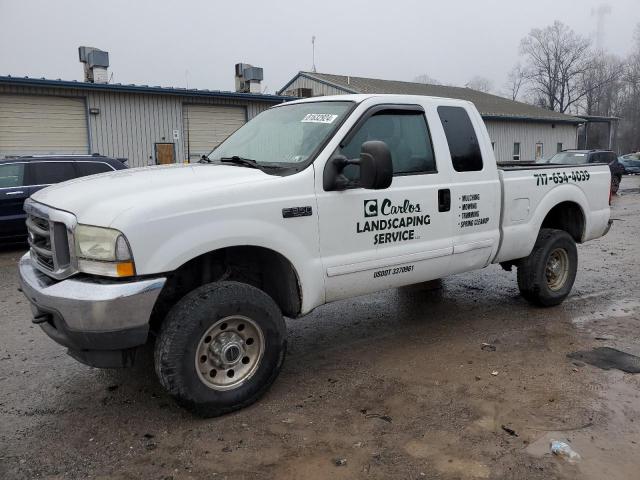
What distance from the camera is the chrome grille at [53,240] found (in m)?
3.37

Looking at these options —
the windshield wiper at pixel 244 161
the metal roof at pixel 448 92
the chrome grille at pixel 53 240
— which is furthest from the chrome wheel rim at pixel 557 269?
the metal roof at pixel 448 92

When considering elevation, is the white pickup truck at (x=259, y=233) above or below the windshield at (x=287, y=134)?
below

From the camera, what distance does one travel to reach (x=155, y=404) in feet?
12.8

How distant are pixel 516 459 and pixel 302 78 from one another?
32.1m

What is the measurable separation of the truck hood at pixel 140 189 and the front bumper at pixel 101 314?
39 cm

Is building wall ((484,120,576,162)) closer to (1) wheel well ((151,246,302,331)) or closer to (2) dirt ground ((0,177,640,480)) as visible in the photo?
(2) dirt ground ((0,177,640,480))

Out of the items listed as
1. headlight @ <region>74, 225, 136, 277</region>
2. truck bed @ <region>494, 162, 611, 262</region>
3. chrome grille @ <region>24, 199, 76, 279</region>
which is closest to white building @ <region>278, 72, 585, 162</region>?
truck bed @ <region>494, 162, 611, 262</region>

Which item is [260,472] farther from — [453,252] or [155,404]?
[453,252]

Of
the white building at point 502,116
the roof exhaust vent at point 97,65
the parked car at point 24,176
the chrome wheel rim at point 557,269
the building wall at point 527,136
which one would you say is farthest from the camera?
the building wall at point 527,136

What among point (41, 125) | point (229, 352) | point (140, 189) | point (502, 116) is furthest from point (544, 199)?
point (502, 116)

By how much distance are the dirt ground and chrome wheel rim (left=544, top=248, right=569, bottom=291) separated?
0.40 m

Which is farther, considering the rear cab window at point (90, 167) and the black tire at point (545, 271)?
the rear cab window at point (90, 167)

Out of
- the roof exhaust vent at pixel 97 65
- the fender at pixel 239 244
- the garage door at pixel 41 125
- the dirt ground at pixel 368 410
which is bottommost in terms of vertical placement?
the dirt ground at pixel 368 410

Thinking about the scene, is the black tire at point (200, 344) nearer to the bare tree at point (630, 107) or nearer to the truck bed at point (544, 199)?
the truck bed at point (544, 199)
